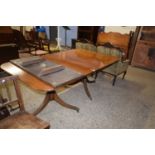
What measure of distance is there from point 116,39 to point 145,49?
3.07 feet

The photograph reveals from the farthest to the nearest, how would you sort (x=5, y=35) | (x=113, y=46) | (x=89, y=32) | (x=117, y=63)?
(x=89, y=32) → (x=113, y=46) → (x=5, y=35) → (x=117, y=63)

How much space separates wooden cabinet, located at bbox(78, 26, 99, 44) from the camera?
197 inches

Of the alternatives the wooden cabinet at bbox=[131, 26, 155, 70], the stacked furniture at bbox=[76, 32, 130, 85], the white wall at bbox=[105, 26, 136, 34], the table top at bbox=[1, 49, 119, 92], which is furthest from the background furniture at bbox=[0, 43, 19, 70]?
the wooden cabinet at bbox=[131, 26, 155, 70]

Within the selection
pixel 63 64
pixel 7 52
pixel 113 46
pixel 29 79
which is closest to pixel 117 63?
pixel 113 46

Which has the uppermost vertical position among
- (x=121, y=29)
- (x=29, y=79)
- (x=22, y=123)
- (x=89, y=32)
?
(x=121, y=29)

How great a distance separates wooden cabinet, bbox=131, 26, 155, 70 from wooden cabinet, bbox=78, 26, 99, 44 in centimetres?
155

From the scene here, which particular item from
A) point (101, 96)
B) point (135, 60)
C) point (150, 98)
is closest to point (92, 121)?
point (101, 96)

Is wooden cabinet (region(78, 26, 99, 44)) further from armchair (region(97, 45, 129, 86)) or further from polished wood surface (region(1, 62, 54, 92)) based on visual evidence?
polished wood surface (region(1, 62, 54, 92))

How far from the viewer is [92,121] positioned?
6.61 feet

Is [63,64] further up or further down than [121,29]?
further down

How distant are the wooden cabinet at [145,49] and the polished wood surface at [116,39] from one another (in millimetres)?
335

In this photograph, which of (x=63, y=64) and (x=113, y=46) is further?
(x=113, y=46)

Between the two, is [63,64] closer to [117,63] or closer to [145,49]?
[117,63]

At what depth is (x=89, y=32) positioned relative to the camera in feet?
16.9
